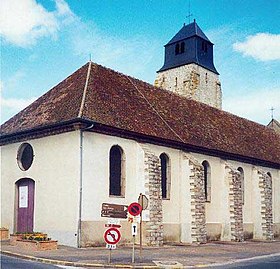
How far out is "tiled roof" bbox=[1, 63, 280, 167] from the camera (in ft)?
73.4

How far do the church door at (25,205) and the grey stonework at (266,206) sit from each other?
1753 centimetres

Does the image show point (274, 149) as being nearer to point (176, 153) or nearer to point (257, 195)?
point (257, 195)

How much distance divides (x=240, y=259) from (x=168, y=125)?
10205mm

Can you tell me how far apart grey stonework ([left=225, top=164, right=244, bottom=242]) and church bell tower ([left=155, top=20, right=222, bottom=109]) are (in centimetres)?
1630

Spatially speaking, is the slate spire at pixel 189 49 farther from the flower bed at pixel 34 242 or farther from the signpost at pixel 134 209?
the signpost at pixel 134 209

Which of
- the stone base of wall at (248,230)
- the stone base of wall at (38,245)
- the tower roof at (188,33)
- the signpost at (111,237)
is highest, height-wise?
the tower roof at (188,33)

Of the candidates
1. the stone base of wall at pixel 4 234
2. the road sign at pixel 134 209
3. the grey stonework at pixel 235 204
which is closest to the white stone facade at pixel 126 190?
the grey stonework at pixel 235 204

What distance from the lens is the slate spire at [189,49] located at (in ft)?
153

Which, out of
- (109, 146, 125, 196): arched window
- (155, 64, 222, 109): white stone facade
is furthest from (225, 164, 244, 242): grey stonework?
(155, 64, 222, 109): white stone facade

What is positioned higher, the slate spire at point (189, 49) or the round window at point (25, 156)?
the slate spire at point (189, 49)

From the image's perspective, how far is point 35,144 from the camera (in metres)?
23.1

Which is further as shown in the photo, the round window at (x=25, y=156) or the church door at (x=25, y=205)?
the round window at (x=25, y=156)

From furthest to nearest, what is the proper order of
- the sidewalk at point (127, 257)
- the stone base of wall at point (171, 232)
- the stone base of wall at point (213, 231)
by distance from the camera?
the stone base of wall at point (213, 231) < the stone base of wall at point (171, 232) < the sidewalk at point (127, 257)

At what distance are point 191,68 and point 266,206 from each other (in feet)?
58.6
